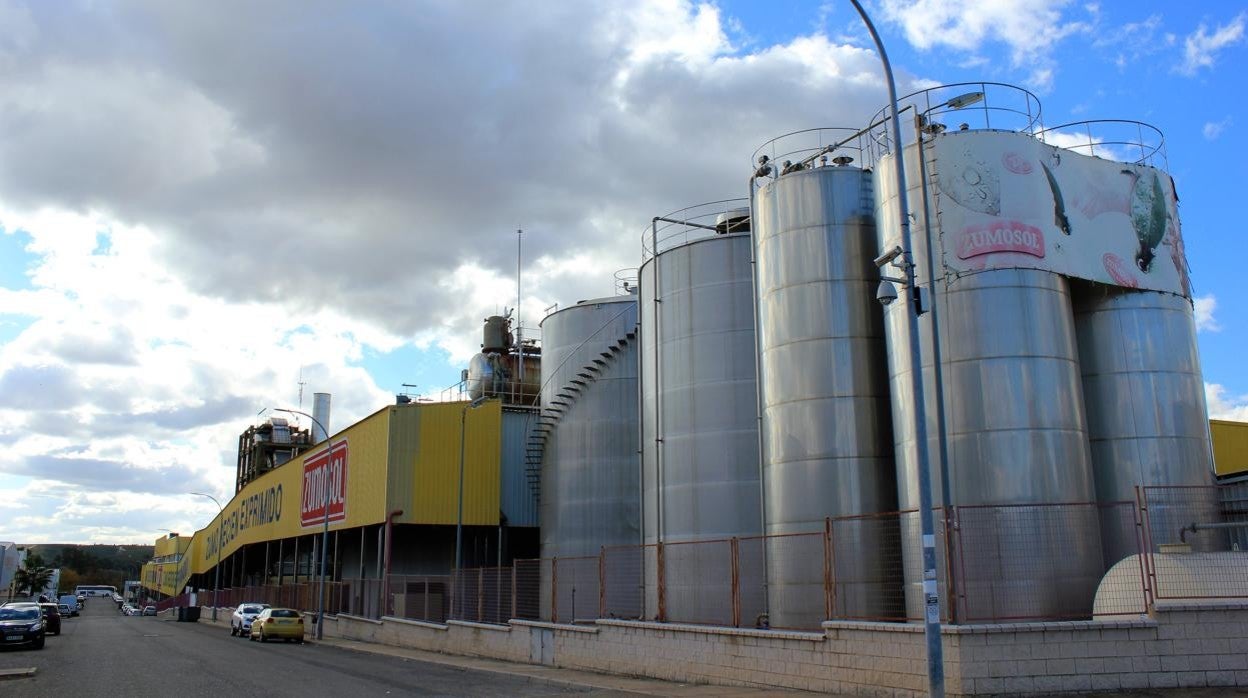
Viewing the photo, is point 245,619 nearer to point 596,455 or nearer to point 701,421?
point 596,455

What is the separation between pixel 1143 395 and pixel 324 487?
37.9 m

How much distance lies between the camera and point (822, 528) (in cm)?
2111

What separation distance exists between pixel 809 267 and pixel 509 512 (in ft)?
71.1

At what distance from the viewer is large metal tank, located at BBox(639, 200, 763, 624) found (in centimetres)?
2377

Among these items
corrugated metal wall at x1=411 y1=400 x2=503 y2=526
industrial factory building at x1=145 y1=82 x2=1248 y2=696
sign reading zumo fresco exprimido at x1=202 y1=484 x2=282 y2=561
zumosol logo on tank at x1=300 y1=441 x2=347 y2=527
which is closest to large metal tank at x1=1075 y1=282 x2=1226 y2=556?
→ industrial factory building at x1=145 y1=82 x2=1248 y2=696

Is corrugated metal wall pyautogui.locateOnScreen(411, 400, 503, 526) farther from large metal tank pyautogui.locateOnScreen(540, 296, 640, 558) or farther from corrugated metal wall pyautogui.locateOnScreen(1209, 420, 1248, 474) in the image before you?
corrugated metal wall pyautogui.locateOnScreen(1209, 420, 1248, 474)

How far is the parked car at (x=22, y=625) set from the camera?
30906mm

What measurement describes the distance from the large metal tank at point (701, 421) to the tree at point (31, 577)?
495 feet

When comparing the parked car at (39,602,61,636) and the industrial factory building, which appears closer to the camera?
the industrial factory building

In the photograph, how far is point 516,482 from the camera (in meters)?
40.4

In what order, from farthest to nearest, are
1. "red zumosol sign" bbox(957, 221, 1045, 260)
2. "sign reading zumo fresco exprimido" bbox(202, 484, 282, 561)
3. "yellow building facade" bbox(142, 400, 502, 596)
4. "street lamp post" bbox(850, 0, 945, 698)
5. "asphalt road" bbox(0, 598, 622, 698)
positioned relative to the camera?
"sign reading zumo fresco exprimido" bbox(202, 484, 282, 561)
"yellow building facade" bbox(142, 400, 502, 596)
"red zumosol sign" bbox(957, 221, 1045, 260)
"asphalt road" bbox(0, 598, 622, 698)
"street lamp post" bbox(850, 0, 945, 698)

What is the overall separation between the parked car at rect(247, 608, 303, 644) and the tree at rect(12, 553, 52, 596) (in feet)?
430

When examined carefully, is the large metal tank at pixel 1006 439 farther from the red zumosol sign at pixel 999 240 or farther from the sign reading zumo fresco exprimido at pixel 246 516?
the sign reading zumo fresco exprimido at pixel 246 516

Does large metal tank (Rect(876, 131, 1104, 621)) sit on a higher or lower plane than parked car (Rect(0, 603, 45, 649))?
higher
